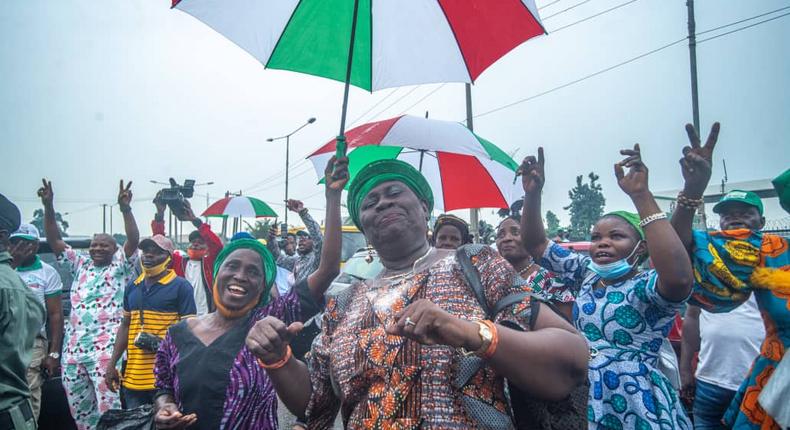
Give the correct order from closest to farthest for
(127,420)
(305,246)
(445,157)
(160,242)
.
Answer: (127,420), (160,242), (445,157), (305,246)

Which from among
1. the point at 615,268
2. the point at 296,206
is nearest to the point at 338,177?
the point at 615,268

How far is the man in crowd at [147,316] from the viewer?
408 cm

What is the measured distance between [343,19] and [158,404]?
2.32 meters

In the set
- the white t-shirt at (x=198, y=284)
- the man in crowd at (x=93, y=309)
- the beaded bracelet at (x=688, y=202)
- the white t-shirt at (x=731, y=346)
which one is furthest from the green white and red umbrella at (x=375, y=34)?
the white t-shirt at (x=198, y=284)

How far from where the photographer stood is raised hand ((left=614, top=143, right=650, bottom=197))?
226cm

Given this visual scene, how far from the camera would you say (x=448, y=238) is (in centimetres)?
447

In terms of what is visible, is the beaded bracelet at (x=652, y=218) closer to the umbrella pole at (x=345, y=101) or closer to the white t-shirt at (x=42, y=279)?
the umbrella pole at (x=345, y=101)

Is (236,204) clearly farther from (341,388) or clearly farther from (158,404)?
(341,388)

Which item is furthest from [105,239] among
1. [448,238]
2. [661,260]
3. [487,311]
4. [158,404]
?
[661,260]

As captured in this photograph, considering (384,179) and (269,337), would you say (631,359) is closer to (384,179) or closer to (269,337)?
(384,179)

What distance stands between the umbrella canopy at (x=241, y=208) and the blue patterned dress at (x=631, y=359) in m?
7.05

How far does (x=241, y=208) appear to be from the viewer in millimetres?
9078

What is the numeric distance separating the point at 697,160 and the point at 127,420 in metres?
2.97

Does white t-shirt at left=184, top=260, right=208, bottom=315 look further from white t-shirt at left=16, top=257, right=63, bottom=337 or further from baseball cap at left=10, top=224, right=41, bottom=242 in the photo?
baseball cap at left=10, top=224, right=41, bottom=242
